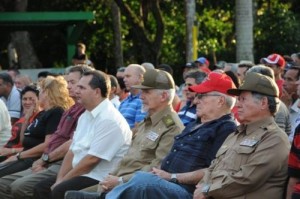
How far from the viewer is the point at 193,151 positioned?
755cm

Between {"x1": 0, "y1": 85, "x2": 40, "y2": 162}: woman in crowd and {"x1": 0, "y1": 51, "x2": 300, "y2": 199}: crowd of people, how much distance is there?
15mm

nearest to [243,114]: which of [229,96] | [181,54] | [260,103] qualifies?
[260,103]

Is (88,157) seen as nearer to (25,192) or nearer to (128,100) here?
→ (25,192)

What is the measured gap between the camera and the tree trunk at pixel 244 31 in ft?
61.1

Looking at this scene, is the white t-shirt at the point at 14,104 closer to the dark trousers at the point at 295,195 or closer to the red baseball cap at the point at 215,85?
the red baseball cap at the point at 215,85

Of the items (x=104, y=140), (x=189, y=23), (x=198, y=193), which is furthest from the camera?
(x=189, y=23)

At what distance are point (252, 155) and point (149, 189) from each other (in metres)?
0.91

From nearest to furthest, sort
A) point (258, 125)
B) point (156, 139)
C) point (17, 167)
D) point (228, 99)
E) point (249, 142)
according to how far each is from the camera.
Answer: point (249, 142)
point (258, 125)
point (228, 99)
point (156, 139)
point (17, 167)

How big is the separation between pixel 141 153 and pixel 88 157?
33.2 inches

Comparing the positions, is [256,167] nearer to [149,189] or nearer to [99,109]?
[149,189]

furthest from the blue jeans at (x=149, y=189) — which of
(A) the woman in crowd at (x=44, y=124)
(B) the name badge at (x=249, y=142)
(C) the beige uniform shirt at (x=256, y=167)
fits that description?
(A) the woman in crowd at (x=44, y=124)

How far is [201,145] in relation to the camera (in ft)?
24.7

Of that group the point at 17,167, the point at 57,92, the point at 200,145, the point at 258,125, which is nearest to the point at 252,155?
the point at 258,125

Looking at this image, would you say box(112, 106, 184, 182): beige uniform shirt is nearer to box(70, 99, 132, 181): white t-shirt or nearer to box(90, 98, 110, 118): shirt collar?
box(70, 99, 132, 181): white t-shirt
